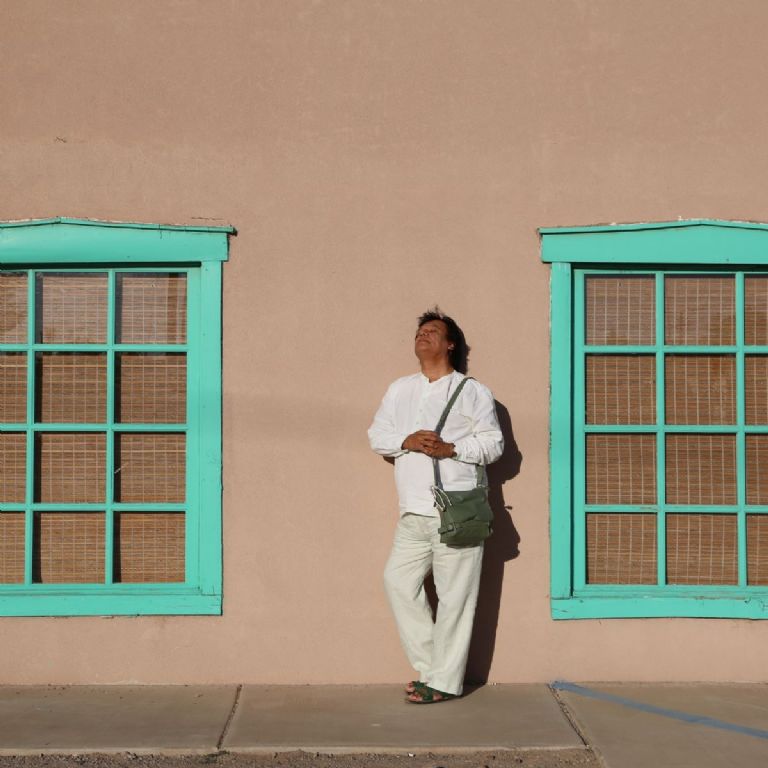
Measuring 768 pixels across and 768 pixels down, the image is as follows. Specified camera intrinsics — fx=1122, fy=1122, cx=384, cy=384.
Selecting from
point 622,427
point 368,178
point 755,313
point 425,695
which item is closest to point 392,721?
point 425,695

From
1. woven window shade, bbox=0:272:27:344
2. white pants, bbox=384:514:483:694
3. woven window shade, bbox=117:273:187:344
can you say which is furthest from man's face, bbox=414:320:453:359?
woven window shade, bbox=0:272:27:344

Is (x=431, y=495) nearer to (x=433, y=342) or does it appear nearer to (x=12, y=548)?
(x=433, y=342)

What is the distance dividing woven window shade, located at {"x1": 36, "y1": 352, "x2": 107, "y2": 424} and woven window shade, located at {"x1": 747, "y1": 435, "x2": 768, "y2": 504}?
347 centimetres

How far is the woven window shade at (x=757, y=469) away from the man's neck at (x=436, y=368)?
172cm

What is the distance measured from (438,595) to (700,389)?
1804 millimetres

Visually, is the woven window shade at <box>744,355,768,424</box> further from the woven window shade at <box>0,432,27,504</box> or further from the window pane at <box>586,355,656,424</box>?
the woven window shade at <box>0,432,27,504</box>

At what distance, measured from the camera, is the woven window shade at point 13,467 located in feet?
19.7

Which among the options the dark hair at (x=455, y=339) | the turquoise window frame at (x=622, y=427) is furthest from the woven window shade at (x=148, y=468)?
the turquoise window frame at (x=622, y=427)

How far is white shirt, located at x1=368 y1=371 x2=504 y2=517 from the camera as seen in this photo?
18.2ft

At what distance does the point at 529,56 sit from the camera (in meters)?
5.98

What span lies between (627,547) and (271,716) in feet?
6.82

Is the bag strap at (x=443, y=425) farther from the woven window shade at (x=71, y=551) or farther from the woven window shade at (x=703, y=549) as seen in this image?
the woven window shade at (x=71, y=551)

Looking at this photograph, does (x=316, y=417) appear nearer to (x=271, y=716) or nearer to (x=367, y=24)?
(x=271, y=716)

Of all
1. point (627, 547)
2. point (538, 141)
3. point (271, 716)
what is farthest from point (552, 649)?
point (538, 141)
